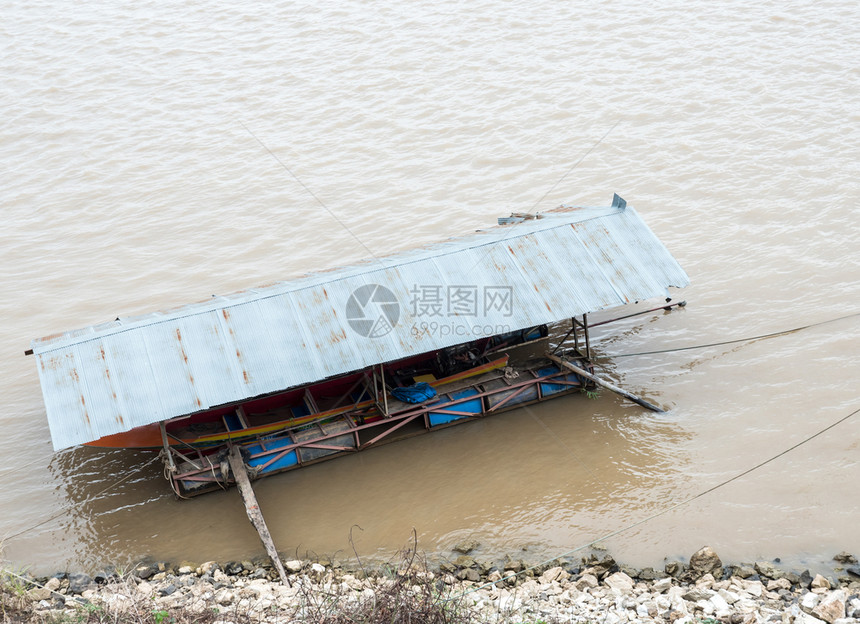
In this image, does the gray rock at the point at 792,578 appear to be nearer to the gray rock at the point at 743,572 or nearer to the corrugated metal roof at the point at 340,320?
the gray rock at the point at 743,572

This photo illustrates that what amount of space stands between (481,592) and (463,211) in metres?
11.6

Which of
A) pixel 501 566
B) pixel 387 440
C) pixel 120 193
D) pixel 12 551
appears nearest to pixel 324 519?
pixel 387 440

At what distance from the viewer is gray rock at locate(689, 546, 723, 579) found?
33.7 ft

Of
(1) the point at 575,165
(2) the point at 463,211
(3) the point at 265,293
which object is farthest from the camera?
(1) the point at 575,165

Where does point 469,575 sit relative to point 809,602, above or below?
above

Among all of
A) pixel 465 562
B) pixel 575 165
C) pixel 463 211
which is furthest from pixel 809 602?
pixel 575 165

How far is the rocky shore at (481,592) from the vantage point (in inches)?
348

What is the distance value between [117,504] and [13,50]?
23214 millimetres

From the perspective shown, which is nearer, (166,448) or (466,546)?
(466,546)

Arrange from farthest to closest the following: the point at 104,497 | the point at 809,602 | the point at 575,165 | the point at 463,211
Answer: the point at 575,165
the point at 463,211
the point at 104,497
the point at 809,602

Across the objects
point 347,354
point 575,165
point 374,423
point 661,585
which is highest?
point 575,165

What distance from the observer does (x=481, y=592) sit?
10164mm

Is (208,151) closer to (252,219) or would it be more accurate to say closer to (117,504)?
(252,219)

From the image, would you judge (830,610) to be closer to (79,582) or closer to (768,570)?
(768,570)
